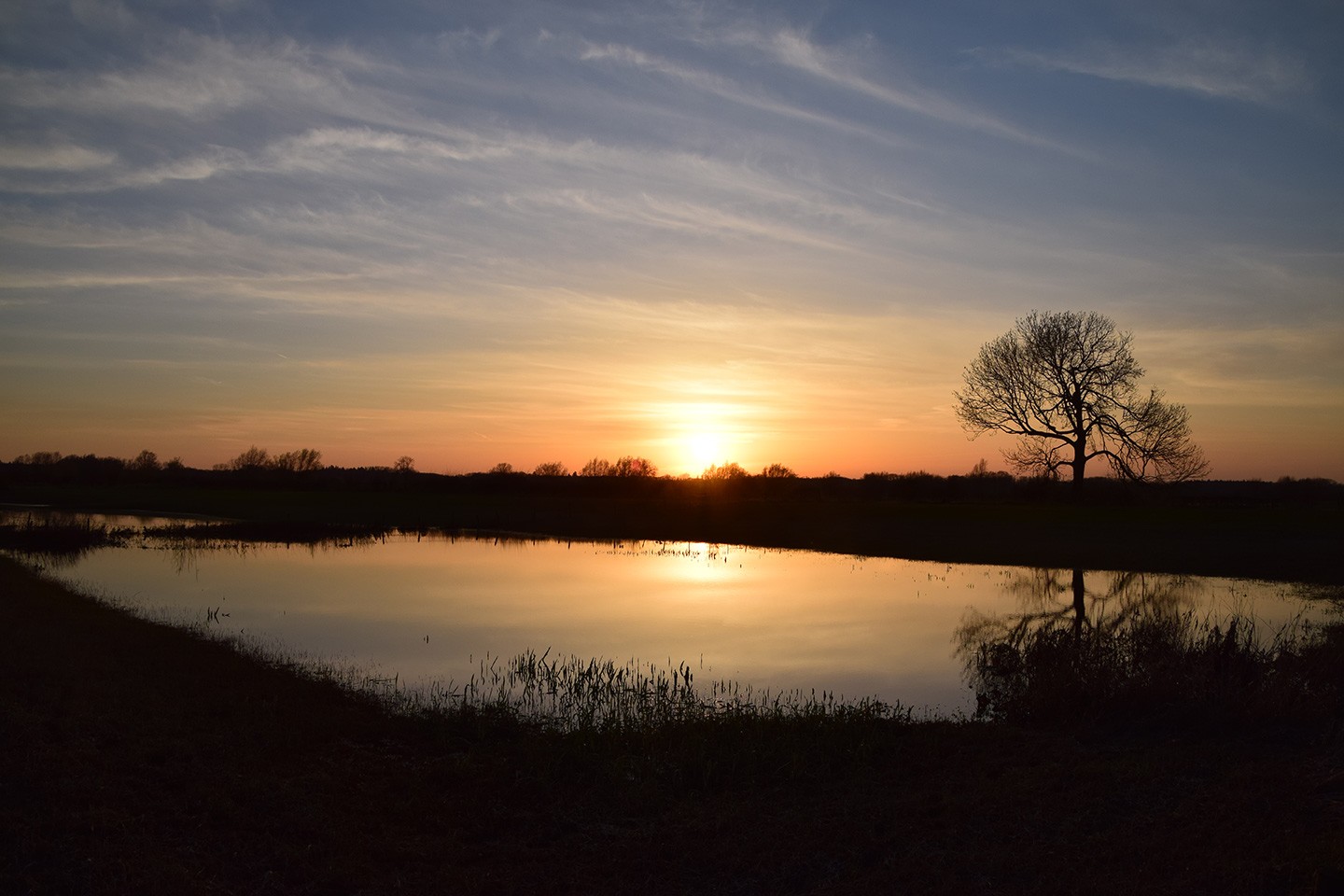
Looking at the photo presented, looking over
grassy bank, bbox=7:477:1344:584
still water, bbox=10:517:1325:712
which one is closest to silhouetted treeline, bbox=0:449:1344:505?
grassy bank, bbox=7:477:1344:584

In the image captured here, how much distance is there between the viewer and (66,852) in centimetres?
702

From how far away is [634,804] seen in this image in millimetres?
9023

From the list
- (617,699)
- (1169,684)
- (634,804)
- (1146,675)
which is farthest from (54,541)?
(1169,684)

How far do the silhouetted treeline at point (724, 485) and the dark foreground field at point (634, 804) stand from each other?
153 ft

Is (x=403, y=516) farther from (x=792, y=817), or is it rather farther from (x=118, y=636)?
(x=792, y=817)

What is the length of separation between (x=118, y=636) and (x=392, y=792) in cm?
983

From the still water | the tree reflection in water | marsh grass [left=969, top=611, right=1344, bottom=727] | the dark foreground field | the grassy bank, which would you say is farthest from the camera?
the grassy bank

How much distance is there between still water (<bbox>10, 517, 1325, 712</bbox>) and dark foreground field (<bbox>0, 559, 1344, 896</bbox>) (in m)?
3.98

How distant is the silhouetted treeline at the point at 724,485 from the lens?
201ft

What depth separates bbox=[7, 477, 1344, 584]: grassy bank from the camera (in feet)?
113

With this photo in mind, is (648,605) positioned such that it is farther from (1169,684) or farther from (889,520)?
(889,520)

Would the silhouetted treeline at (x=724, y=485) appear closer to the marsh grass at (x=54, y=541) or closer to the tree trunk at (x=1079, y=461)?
the tree trunk at (x=1079, y=461)

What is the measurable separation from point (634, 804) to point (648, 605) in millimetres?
15400

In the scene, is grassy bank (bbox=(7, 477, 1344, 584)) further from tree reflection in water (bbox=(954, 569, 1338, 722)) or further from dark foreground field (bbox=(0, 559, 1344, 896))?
dark foreground field (bbox=(0, 559, 1344, 896))
